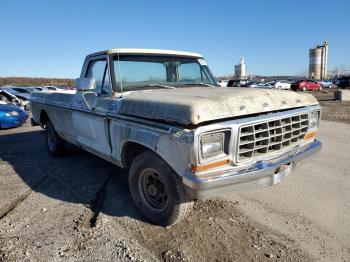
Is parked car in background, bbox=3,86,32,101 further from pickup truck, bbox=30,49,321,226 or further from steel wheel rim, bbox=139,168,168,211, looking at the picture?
steel wheel rim, bbox=139,168,168,211

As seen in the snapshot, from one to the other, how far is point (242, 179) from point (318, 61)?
96.4 meters

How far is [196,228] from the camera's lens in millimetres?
3504

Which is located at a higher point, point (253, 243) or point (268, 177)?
point (268, 177)

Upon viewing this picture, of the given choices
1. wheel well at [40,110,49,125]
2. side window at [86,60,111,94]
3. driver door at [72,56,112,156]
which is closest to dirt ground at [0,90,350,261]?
driver door at [72,56,112,156]

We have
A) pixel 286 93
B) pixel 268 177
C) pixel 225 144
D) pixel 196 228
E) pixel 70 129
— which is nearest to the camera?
pixel 225 144

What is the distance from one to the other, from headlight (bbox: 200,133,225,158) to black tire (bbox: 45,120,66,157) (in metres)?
4.40

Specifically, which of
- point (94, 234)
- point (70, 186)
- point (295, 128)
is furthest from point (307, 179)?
point (70, 186)

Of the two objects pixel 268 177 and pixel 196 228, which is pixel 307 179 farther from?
pixel 196 228

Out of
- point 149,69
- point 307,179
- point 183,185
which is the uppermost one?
point 149,69

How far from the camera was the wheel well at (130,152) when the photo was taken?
3781 millimetres

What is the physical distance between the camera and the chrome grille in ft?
10.3

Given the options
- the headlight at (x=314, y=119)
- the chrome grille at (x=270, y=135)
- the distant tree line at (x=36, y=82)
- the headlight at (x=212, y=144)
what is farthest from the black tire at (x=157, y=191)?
the distant tree line at (x=36, y=82)

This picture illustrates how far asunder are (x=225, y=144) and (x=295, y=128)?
113cm

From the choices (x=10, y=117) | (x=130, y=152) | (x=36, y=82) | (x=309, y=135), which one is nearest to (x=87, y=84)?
(x=130, y=152)
